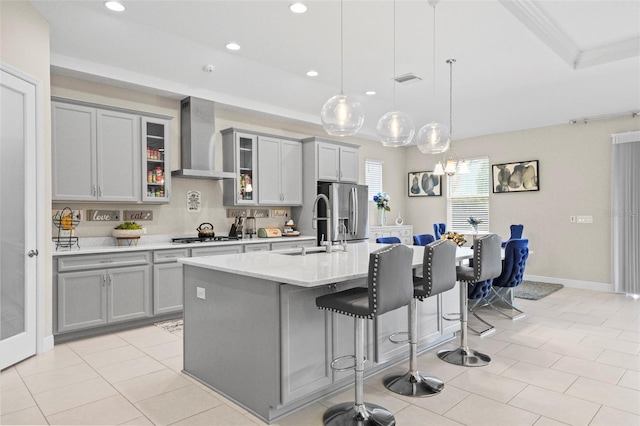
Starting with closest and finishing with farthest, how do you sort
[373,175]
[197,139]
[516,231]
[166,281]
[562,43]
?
[562,43], [166,281], [197,139], [516,231], [373,175]

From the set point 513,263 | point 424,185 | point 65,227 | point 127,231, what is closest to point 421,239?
point 513,263

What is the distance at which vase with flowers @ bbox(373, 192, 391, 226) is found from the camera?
26.9ft

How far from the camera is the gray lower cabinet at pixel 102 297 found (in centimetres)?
405

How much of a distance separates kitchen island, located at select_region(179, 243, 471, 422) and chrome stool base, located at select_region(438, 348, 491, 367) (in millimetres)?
505

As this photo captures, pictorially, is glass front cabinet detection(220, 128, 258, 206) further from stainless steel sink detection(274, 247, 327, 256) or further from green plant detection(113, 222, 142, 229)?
stainless steel sink detection(274, 247, 327, 256)

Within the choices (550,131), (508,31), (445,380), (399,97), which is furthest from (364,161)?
(445,380)

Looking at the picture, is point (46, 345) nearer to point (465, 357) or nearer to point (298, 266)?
point (298, 266)

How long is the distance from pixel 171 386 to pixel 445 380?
83.7 inches

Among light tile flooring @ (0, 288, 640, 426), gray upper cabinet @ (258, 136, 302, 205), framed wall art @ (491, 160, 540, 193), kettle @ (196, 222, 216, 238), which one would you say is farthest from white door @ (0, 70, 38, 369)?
framed wall art @ (491, 160, 540, 193)

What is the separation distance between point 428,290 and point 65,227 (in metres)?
3.98

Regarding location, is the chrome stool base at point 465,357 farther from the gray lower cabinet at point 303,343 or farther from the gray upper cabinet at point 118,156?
the gray upper cabinet at point 118,156

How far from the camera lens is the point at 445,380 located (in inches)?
124

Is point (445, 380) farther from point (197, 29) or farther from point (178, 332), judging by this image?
point (197, 29)

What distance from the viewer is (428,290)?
2.90m
